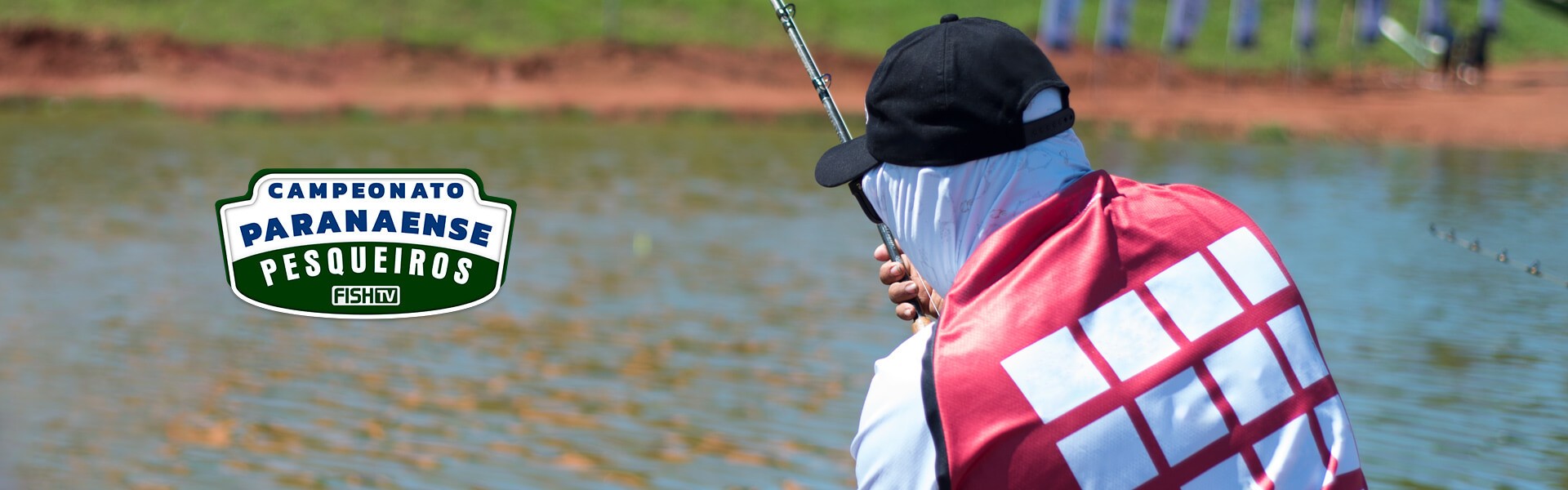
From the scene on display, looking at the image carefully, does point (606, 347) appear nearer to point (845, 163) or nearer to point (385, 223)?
point (385, 223)

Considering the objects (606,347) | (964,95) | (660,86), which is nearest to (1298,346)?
(964,95)

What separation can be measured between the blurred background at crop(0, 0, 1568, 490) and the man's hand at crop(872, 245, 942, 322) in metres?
1.55

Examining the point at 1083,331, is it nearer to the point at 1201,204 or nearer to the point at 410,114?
the point at 1201,204

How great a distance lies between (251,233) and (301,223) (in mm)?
244

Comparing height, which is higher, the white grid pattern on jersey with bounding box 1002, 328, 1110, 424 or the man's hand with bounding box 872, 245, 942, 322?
the white grid pattern on jersey with bounding box 1002, 328, 1110, 424

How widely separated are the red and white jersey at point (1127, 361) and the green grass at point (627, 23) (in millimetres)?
34917

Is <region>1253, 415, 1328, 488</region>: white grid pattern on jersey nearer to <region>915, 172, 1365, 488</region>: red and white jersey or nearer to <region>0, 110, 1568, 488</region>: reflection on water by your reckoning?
<region>915, 172, 1365, 488</region>: red and white jersey

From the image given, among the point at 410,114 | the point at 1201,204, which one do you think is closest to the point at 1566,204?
the point at 1201,204

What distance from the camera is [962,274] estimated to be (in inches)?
71.7

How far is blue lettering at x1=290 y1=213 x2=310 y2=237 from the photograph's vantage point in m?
5.80

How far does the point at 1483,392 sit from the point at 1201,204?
692 cm

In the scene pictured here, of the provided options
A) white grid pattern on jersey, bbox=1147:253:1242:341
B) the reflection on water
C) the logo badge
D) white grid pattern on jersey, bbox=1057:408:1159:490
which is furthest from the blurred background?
white grid pattern on jersey, bbox=1057:408:1159:490

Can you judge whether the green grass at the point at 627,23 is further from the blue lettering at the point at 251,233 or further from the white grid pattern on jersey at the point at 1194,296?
the white grid pattern on jersey at the point at 1194,296

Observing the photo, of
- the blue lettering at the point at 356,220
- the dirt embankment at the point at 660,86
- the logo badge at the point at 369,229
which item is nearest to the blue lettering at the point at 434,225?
the logo badge at the point at 369,229
